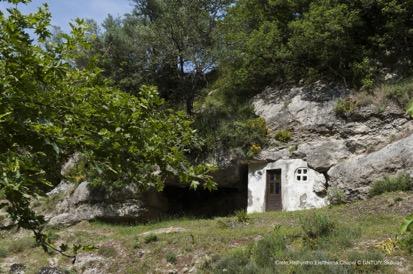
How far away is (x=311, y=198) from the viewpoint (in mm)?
17047

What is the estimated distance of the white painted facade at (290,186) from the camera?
1706 centimetres

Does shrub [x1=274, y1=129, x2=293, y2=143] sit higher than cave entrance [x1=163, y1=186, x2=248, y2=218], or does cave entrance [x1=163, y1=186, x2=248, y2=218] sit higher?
shrub [x1=274, y1=129, x2=293, y2=143]

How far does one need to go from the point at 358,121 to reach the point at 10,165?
15570mm

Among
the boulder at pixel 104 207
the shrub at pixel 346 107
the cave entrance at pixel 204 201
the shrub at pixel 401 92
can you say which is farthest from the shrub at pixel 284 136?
the boulder at pixel 104 207

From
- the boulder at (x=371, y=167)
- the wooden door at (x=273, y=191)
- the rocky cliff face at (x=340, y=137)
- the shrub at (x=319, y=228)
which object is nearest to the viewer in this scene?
the shrub at (x=319, y=228)

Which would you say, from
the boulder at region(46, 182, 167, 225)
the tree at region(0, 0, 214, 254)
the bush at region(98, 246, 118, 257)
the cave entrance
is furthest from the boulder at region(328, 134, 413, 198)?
the tree at region(0, 0, 214, 254)

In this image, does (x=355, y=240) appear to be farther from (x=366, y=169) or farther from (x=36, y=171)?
(x=36, y=171)

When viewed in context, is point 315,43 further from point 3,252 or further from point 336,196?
point 3,252

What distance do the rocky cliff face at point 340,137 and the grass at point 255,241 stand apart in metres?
1.28

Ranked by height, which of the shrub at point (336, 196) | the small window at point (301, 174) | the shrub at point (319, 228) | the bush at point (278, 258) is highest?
the small window at point (301, 174)

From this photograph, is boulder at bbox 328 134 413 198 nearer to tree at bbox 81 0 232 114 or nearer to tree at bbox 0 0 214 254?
tree at bbox 81 0 232 114

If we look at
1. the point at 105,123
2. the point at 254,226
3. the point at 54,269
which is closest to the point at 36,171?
the point at 105,123

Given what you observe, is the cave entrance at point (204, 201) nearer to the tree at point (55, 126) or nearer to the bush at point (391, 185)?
the bush at point (391, 185)

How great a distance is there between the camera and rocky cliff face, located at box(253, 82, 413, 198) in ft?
51.2
